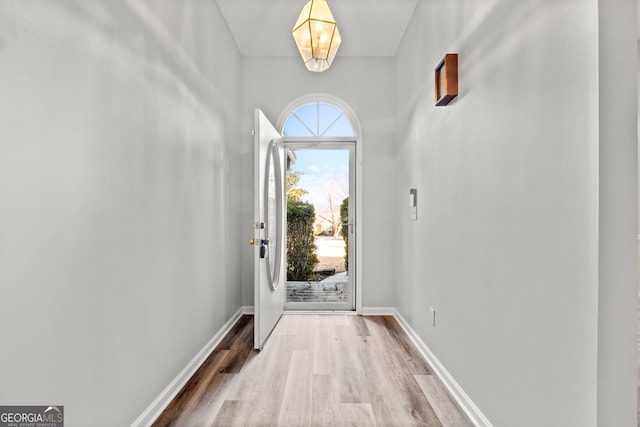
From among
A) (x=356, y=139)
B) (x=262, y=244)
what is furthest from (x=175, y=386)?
(x=356, y=139)

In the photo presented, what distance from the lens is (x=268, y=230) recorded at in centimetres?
352

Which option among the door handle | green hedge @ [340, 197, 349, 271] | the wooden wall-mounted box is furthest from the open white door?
the wooden wall-mounted box

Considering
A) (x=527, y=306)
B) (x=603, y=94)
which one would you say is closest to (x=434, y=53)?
(x=603, y=94)

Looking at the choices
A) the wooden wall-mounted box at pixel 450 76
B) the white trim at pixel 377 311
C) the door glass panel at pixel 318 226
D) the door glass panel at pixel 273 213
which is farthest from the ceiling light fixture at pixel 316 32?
the white trim at pixel 377 311

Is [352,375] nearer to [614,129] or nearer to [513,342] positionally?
[513,342]

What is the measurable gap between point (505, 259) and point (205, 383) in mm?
1973

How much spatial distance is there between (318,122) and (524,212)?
305 cm

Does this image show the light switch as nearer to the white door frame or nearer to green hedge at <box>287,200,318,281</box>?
the white door frame

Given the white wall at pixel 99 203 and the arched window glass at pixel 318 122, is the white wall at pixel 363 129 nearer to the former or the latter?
the arched window glass at pixel 318 122

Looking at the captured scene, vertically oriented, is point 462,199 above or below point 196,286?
above

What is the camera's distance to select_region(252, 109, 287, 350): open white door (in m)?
3.10

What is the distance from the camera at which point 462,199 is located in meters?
2.16

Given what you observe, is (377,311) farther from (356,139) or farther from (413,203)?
(356,139)

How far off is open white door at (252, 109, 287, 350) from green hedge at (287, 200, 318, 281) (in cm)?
23
